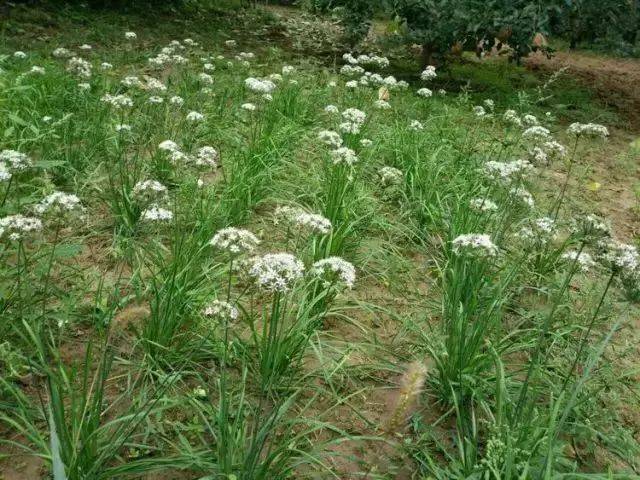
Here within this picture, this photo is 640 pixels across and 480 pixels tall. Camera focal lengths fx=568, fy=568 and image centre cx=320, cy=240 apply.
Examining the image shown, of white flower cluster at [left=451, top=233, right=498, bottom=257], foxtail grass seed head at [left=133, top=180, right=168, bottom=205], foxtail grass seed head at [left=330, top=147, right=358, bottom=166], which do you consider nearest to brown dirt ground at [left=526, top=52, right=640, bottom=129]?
foxtail grass seed head at [left=330, top=147, right=358, bottom=166]

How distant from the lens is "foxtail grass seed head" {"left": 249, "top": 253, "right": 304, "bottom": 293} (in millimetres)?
1949

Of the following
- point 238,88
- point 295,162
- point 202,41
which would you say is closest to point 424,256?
point 295,162

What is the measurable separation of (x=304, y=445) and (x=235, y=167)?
247cm

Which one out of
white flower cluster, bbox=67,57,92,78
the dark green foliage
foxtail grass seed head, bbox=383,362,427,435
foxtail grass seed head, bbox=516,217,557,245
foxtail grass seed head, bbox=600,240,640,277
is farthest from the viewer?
the dark green foliage

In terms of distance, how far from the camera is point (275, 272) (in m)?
1.98

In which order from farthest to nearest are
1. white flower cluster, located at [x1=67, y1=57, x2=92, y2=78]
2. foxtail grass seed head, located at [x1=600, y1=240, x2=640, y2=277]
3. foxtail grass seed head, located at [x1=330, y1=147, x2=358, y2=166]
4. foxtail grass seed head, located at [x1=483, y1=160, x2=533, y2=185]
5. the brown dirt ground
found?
the brown dirt ground, white flower cluster, located at [x1=67, y1=57, x2=92, y2=78], foxtail grass seed head, located at [x1=330, y1=147, x2=358, y2=166], foxtail grass seed head, located at [x1=483, y1=160, x2=533, y2=185], foxtail grass seed head, located at [x1=600, y1=240, x2=640, y2=277]

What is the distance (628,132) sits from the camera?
25.7ft

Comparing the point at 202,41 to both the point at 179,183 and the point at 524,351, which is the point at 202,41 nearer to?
the point at 179,183

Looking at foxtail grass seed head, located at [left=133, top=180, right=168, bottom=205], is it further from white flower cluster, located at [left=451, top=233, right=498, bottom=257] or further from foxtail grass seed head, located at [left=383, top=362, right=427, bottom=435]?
foxtail grass seed head, located at [left=383, top=362, right=427, bottom=435]

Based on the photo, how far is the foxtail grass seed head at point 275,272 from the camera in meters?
1.95

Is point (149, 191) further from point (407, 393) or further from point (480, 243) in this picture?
point (407, 393)

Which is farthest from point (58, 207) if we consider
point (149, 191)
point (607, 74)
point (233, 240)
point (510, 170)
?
point (607, 74)

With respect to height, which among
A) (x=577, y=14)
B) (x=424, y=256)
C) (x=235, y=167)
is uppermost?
(x=577, y=14)

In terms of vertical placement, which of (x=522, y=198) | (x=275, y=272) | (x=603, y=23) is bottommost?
(x=522, y=198)
